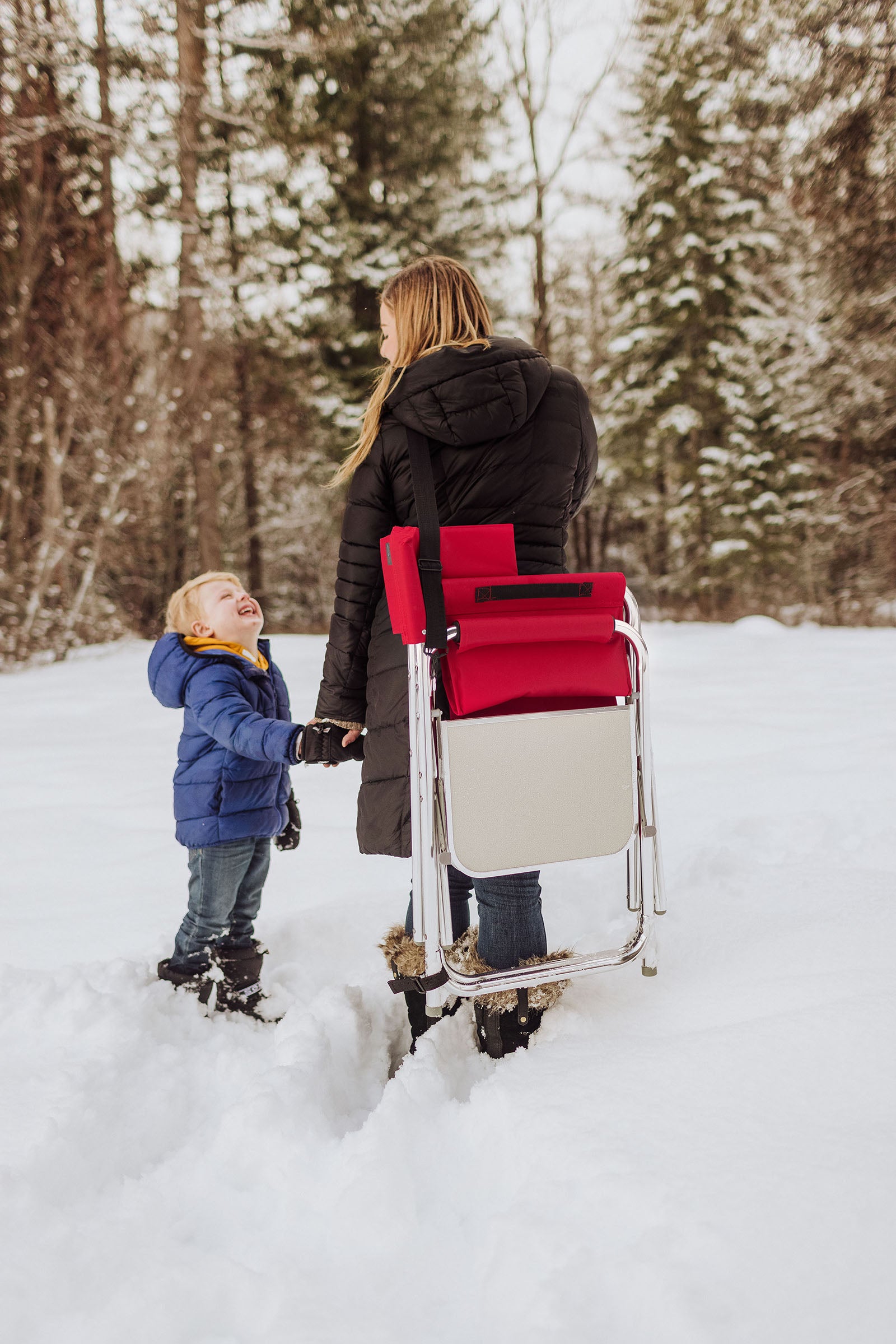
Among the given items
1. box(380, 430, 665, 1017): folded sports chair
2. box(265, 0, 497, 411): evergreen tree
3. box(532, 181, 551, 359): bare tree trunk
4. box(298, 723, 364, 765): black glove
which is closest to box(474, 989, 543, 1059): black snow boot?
box(380, 430, 665, 1017): folded sports chair

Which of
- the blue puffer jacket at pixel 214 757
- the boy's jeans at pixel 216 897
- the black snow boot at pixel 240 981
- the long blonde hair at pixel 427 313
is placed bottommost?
the black snow boot at pixel 240 981

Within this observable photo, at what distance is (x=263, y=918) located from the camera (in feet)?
10.1

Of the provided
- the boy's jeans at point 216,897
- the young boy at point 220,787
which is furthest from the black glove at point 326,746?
the boy's jeans at point 216,897

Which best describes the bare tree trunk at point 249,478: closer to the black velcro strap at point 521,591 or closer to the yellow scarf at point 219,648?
the yellow scarf at point 219,648

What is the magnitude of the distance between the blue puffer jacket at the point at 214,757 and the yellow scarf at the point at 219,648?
0.06 feet

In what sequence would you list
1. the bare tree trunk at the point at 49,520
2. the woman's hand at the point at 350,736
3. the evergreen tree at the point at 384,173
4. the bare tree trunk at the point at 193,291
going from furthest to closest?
the evergreen tree at the point at 384,173
the bare tree trunk at the point at 193,291
the bare tree trunk at the point at 49,520
the woman's hand at the point at 350,736

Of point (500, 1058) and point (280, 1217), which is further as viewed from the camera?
point (500, 1058)

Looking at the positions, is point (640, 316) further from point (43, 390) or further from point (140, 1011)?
point (140, 1011)

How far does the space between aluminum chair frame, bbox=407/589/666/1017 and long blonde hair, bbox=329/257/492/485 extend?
0.61 meters

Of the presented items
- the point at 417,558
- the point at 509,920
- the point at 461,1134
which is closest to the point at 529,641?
the point at 417,558

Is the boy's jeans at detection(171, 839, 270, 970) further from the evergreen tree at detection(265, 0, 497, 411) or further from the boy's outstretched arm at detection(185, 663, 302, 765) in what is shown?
the evergreen tree at detection(265, 0, 497, 411)

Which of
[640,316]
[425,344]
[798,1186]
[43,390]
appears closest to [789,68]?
[640,316]

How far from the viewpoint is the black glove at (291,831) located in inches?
109

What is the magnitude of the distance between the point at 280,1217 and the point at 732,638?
906 centimetres
